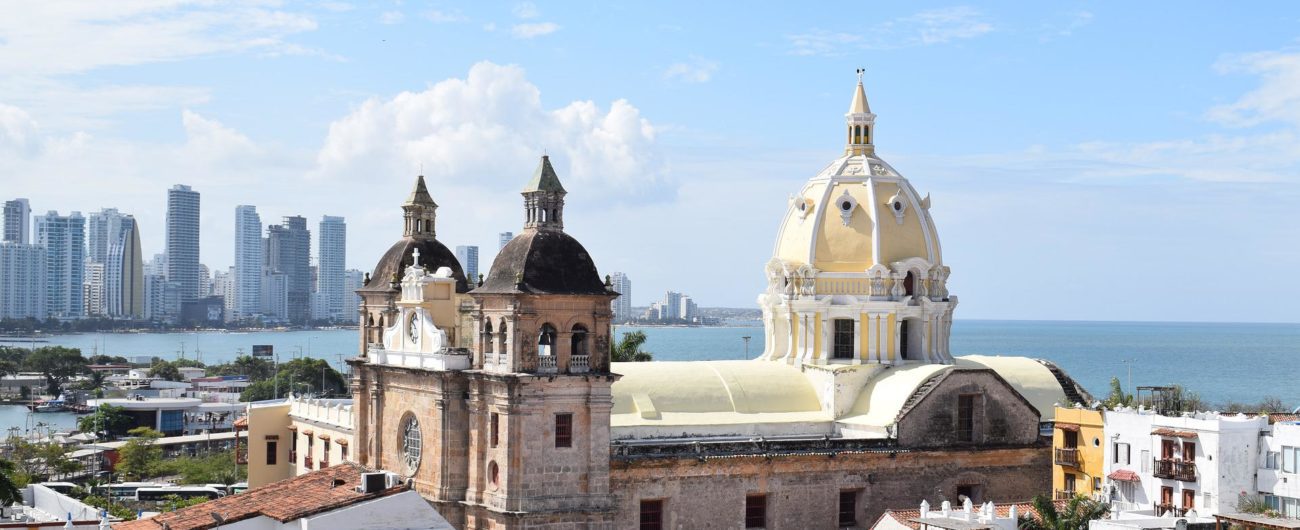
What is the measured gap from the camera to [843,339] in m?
54.4

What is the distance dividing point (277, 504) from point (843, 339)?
22.5m

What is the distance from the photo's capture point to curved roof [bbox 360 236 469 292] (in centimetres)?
5122

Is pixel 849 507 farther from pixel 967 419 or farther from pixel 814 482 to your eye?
pixel 967 419

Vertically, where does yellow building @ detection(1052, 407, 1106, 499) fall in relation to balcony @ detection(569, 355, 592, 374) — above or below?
below

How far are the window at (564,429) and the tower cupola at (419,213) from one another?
1186 cm

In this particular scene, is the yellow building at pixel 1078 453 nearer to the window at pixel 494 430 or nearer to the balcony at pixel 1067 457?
the balcony at pixel 1067 457

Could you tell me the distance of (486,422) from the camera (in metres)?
43.9

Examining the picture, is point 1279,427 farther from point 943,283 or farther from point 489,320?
point 489,320

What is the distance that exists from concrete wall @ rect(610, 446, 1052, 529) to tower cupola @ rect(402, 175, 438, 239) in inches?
495

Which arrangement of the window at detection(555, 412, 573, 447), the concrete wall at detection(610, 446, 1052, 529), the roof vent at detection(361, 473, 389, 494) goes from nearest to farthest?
the roof vent at detection(361, 473, 389, 494), the window at detection(555, 412, 573, 447), the concrete wall at detection(610, 446, 1052, 529)

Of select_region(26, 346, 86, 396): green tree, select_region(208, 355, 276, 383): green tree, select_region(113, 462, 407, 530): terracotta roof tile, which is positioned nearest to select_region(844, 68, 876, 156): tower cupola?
select_region(113, 462, 407, 530): terracotta roof tile

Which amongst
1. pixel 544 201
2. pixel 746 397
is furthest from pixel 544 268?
pixel 746 397

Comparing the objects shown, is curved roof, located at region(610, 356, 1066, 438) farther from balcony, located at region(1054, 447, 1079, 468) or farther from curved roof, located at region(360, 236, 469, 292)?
curved roof, located at region(360, 236, 469, 292)

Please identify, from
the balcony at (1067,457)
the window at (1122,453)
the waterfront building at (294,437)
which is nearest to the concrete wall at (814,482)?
the balcony at (1067,457)
